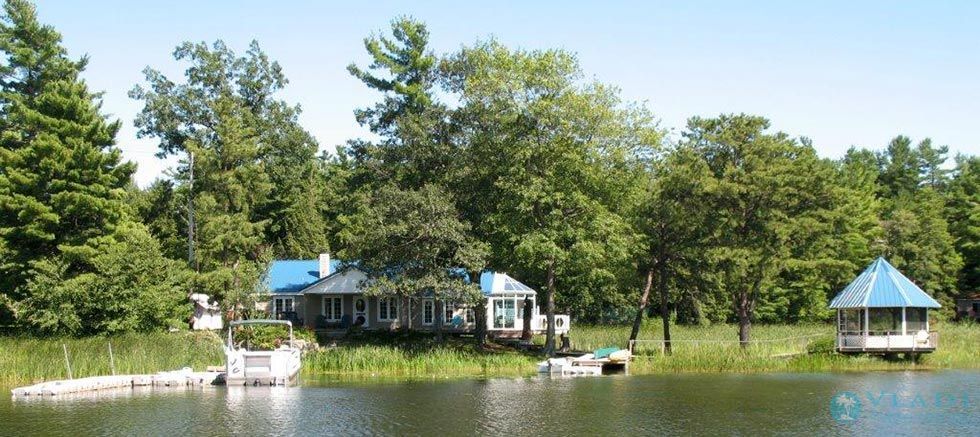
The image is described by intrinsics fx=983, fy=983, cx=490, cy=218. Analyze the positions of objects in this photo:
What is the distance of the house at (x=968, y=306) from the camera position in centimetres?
7581

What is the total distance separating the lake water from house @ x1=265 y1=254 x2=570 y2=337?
1664cm

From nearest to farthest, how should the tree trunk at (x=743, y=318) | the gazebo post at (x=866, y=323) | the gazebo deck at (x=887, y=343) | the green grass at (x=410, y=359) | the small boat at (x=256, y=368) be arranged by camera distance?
the small boat at (x=256, y=368) → the green grass at (x=410, y=359) → the gazebo deck at (x=887, y=343) → the gazebo post at (x=866, y=323) → the tree trunk at (x=743, y=318)

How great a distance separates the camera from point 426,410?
1031 inches

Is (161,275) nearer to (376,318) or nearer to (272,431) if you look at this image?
(376,318)

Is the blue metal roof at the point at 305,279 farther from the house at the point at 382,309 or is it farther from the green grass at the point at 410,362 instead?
the green grass at the point at 410,362

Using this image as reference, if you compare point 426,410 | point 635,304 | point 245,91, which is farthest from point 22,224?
point 635,304

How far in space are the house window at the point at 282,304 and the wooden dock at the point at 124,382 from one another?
61.1 ft

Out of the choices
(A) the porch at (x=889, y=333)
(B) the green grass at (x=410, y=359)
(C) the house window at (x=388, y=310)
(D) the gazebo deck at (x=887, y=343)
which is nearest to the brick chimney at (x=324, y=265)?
(C) the house window at (x=388, y=310)

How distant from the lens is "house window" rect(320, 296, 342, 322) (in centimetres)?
5244

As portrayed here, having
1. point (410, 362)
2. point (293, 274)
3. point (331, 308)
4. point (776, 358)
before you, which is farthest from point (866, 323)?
point (293, 274)

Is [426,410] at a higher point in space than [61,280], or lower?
lower

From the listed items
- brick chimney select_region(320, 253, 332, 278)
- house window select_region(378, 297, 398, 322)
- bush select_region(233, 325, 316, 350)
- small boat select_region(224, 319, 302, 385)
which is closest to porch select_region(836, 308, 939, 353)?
small boat select_region(224, 319, 302, 385)

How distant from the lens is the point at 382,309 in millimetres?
52031

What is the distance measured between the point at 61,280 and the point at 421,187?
15.6 meters
